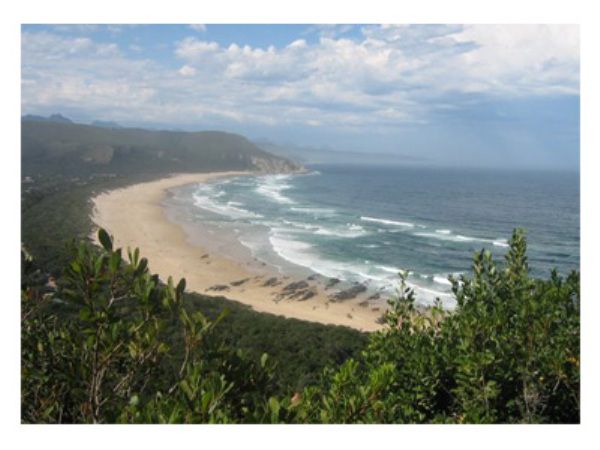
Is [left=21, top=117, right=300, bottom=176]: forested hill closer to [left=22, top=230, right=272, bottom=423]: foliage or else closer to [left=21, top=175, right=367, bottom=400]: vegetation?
[left=21, top=175, right=367, bottom=400]: vegetation

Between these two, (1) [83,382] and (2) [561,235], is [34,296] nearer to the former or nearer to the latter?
(1) [83,382]

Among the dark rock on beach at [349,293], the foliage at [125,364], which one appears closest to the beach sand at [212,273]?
the dark rock on beach at [349,293]

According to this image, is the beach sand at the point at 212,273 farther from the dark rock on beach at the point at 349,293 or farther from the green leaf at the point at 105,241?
the green leaf at the point at 105,241

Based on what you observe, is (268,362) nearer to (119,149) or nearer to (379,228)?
(379,228)

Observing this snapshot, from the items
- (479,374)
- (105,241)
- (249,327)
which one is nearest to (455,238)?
(249,327)

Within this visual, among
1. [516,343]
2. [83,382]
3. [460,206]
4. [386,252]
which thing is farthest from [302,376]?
[460,206]
